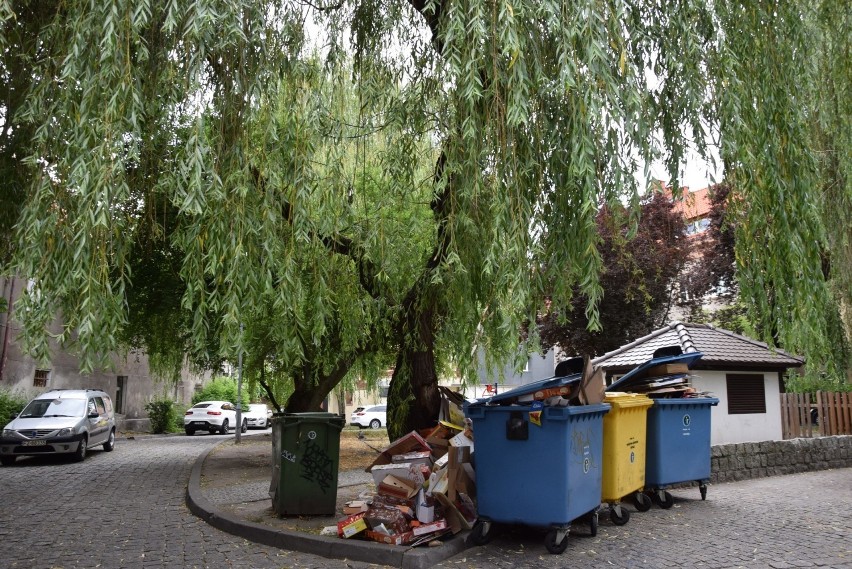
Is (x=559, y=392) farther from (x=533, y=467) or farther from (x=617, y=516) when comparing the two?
(x=617, y=516)

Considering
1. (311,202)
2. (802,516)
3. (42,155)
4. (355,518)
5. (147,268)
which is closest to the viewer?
(42,155)

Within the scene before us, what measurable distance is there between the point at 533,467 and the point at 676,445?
3637 millimetres

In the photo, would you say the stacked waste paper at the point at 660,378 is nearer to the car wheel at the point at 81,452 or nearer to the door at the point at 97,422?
the car wheel at the point at 81,452

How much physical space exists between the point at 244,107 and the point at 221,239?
126cm

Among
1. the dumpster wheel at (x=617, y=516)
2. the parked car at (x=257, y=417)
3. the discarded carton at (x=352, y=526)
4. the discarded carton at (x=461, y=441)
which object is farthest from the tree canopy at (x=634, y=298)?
the parked car at (x=257, y=417)

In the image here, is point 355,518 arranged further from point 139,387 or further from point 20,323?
point 139,387

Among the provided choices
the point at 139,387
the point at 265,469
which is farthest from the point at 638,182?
the point at 139,387

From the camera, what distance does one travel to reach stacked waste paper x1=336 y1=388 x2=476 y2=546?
702cm

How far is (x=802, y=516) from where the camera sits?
28.9 feet

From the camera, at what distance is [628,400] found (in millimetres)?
8633

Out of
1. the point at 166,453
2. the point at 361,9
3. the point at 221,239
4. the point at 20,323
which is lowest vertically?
the point at 166,453

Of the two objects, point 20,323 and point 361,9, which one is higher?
point 361,9

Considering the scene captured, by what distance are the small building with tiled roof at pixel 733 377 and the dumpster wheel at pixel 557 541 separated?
935 centimetres

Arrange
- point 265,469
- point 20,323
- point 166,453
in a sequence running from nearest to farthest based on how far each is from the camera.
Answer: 1. point 20,323
2. point 265,469
3. point 166,453
